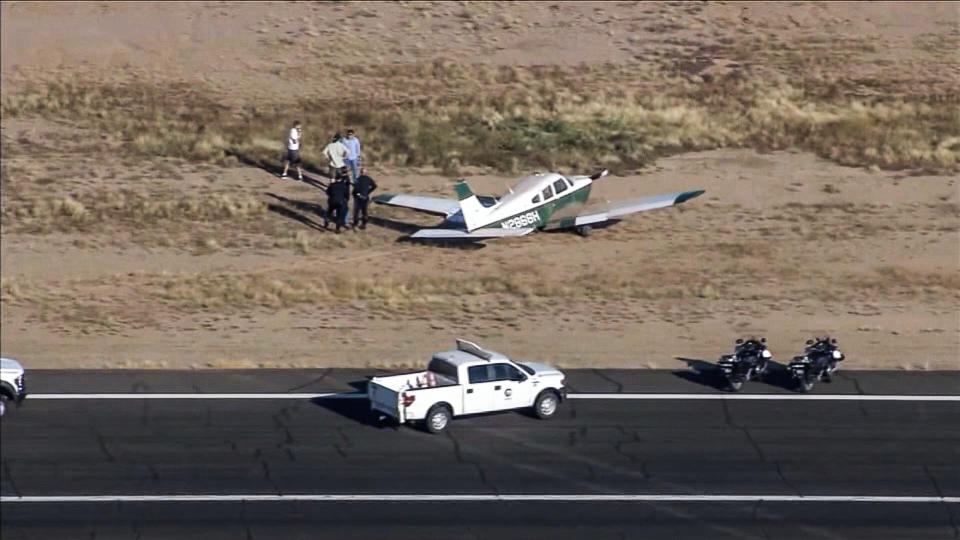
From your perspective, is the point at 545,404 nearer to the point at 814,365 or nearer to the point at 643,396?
the point at 643,396

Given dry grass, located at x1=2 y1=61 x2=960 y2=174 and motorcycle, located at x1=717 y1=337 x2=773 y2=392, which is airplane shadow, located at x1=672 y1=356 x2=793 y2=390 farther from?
dry grass, located at x1=2 y1=61 x2=960 y2=174

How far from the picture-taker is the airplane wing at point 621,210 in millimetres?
39875

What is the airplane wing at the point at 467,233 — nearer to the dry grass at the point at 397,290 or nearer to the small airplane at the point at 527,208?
the small airplane at the point at 527,208

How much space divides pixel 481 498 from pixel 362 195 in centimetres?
1532

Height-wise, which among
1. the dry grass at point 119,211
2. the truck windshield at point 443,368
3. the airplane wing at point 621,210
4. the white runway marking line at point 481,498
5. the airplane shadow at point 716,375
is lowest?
the white runway marking line at point 481,498

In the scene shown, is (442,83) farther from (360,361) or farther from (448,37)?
(360,361)

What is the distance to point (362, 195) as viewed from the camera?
3991 centimetres

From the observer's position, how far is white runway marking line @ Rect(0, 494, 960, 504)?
84.4 feet

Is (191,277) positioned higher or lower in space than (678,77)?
lower

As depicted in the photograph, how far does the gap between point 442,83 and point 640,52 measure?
6939mm

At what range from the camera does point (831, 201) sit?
42375mm

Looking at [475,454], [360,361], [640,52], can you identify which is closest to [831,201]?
[640,52]

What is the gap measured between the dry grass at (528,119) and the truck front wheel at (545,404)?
51.6ft

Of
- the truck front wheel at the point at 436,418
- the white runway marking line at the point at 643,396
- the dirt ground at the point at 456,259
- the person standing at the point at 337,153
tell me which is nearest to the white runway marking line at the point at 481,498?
the truck front wheel at the point at 436,418
